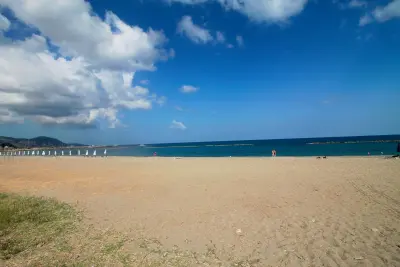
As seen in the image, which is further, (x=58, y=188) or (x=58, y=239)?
(x=58, y=188)

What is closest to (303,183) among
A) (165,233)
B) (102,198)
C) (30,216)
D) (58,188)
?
(165,233)

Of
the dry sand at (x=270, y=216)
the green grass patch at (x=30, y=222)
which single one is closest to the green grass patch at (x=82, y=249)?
the green grass patch at (x=30, y=222)

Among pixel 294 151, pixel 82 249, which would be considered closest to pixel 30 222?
pixel 82 249

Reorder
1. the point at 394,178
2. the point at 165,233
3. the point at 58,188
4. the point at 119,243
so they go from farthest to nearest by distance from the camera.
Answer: the point at 58,188 < the point at 394,178 < the point at 165,233 < the point at 119,243

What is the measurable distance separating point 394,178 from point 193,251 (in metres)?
13.3

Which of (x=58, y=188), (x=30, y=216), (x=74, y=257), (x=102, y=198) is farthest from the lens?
(x=58, y=188)

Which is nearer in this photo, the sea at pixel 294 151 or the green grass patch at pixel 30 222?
the green grass patch at pixel 30 222

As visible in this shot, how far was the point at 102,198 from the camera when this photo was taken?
1188cm

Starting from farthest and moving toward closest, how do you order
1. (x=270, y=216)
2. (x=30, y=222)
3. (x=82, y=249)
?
(x=270, y=216) → (x=30, y=222) → (x=82, y=249)

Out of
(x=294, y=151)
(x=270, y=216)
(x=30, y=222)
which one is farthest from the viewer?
(x=294, y=151)

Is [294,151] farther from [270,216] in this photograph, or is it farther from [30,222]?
[30,222]

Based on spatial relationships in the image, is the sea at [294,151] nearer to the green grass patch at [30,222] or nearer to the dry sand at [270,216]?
the dry sand at [270,216]

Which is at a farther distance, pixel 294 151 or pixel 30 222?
pixel 294 151

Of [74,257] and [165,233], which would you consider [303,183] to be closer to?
[165,233]
